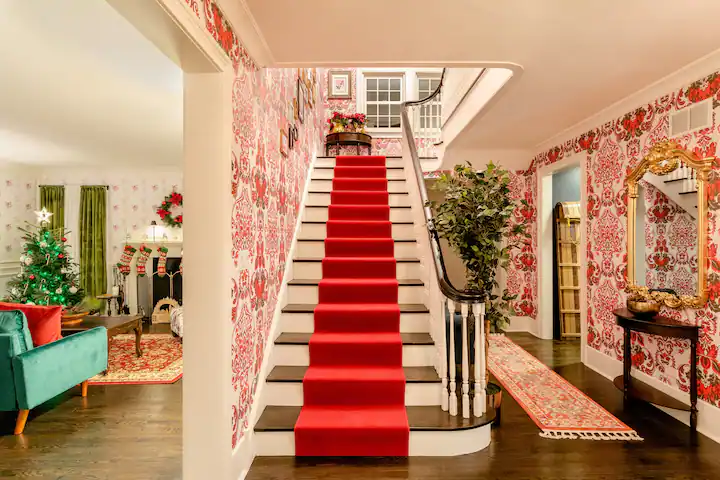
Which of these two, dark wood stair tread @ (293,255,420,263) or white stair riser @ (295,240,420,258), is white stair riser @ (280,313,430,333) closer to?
dark wood stair tread @ (293,255,420,263)

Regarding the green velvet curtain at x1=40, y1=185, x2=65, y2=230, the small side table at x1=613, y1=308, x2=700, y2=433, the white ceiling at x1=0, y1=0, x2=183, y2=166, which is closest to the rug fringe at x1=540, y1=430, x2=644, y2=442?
the small side table at x1=613, y1=308, x2=700, y2=433

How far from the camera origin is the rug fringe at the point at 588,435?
2621mm

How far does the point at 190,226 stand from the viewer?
1903 millimetres

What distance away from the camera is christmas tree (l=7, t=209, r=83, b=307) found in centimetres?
564

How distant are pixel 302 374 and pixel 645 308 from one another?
269 cm

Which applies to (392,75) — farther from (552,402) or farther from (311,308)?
(552,402)

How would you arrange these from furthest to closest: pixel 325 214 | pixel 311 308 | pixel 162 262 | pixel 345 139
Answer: pixel 162 262 → pixel 345 139 → pixel 325 214 → pixel 311 308

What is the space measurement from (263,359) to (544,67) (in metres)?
2.84

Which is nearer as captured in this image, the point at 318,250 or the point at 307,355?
A: the point at 307,355

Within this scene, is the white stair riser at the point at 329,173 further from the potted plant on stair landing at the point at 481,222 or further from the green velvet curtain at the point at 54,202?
the green velvet curtain at the point at 54,202

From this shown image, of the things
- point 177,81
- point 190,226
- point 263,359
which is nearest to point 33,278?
point 177,81

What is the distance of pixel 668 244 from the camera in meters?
3.12

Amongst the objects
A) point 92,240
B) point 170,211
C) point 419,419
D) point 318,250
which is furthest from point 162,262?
point 419,419

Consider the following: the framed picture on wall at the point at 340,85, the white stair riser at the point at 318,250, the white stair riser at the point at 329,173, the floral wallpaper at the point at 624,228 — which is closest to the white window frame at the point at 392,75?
the framed picture on wall at the point at 340,85
